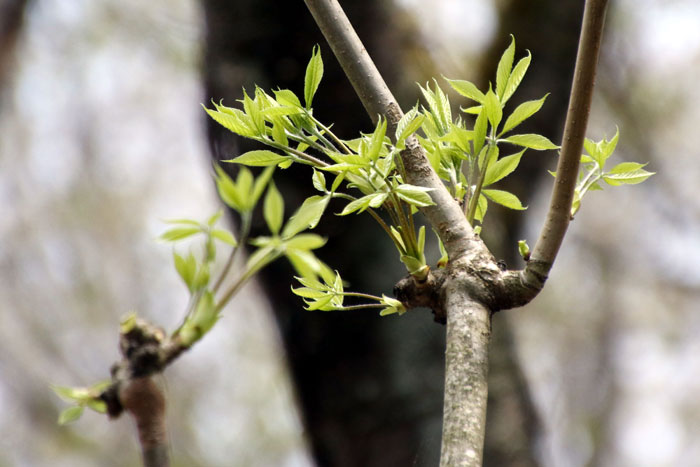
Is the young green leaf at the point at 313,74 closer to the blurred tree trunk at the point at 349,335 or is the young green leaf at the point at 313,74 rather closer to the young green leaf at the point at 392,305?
the young green leaf at the point at 392,305

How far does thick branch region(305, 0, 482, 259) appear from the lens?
0.26 m

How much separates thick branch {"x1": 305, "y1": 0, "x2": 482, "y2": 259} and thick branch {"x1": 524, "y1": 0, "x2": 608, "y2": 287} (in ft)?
0.09

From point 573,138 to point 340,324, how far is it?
32.5 inches

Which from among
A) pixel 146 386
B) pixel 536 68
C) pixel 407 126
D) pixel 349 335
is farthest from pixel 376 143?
pixel 536 68

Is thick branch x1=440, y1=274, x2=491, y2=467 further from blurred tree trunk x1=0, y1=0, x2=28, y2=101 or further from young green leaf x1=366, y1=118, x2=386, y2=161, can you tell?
blurred tree trunk x1=0, y1=0, x2=28, y2=101

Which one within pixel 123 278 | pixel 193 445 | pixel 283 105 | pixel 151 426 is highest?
pixel 123 278

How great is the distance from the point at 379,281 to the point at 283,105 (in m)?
0.77

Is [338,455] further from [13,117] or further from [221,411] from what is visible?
[13,117]

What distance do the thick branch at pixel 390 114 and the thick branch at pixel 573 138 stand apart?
0.09 ft

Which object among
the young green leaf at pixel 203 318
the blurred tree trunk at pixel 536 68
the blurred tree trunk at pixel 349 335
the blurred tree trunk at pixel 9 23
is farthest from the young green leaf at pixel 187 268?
the blurred tree trunk at pixel 9 23

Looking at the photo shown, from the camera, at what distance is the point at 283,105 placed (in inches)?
10.2

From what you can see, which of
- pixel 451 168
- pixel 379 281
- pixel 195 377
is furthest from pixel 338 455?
pixel 195 377

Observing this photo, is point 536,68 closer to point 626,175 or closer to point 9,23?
point 626,175

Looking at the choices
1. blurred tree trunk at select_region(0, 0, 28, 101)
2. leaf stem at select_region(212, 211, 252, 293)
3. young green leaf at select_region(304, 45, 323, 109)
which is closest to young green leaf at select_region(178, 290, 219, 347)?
leaf stem at select_region(212, 211, 252, 293)
